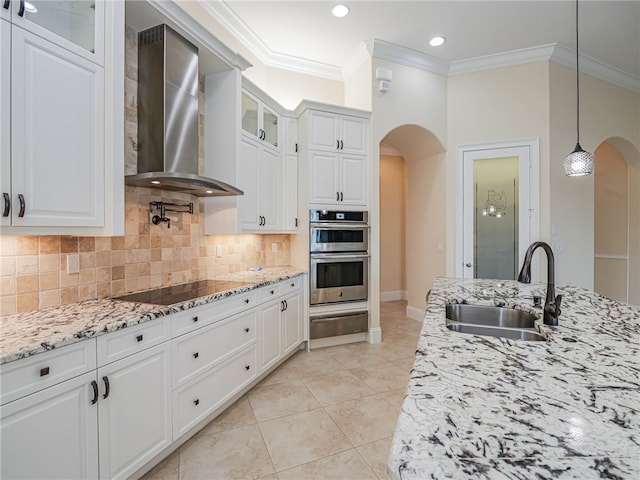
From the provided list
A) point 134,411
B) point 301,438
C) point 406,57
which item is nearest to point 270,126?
point 406,57

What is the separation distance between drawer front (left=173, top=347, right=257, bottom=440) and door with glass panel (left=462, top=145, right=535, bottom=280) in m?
3.00

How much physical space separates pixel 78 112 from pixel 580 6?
4321 millimetres

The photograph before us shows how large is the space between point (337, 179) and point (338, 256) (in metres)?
0.90

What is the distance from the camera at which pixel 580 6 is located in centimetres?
297

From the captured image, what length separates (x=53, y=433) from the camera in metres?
1.25

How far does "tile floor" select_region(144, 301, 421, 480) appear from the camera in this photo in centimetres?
177

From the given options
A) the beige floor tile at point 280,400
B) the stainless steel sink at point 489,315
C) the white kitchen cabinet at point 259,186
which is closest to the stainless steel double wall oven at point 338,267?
the white kitchen cabinet at point 259,186

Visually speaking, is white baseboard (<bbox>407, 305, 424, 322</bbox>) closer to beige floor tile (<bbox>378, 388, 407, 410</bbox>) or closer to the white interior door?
the white interior door

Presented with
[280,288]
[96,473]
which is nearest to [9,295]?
[96,473]

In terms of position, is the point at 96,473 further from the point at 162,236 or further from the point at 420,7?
the point at 420,7

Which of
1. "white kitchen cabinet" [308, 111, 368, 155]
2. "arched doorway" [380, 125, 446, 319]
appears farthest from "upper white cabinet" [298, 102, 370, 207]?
"arched doorway" [380, 125, 446, 319]

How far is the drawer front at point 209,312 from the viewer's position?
184cm

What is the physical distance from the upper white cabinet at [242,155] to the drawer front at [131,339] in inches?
46.9

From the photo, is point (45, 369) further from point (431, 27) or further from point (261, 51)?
point (431, 27)
